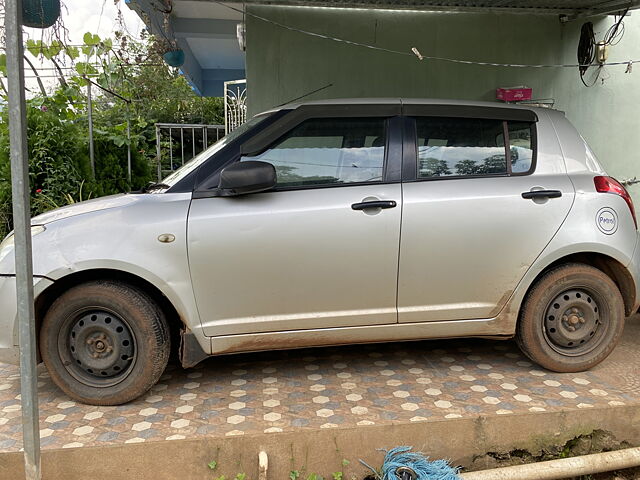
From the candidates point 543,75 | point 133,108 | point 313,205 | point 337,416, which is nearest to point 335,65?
point 543,75

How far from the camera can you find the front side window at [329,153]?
314cm

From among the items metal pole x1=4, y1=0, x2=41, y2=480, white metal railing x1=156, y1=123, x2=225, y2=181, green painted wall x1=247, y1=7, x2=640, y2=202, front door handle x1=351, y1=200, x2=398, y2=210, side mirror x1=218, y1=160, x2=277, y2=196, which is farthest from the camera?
white metal railing x1=156, y1=123, x2=225, y2=181

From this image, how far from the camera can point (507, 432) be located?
2.85 meters

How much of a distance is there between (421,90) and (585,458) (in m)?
4.55

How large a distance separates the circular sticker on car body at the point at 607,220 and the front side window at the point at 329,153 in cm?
142

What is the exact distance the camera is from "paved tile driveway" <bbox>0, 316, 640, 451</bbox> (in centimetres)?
277

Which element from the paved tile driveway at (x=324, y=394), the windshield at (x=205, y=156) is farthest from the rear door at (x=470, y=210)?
the windshield at (x=205, y=156)

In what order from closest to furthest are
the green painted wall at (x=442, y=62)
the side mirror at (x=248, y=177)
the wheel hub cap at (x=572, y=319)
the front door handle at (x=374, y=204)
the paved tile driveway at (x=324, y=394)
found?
the paved tile driveway at (x=324, y=394) < the side mirror at (x=248, y=177) < the front door handle at (x=374, y=204) < the wheel hub cap at (x=572, y=319) < the green painted wall at (x=442, y=62)

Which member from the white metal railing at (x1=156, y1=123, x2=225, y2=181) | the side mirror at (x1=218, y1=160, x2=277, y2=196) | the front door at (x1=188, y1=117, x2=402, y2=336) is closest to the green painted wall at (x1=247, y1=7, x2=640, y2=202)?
the white metal railing at (x1=156, y1=123, x2=225, y2=181)

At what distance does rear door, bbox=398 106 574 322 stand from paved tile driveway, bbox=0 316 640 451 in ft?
1.59

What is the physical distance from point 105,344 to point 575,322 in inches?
114

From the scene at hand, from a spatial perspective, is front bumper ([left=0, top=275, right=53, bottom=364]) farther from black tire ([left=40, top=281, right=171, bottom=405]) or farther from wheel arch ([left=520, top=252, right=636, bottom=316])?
wheel arch ([left=520, top=252, right=636, bottom=316])

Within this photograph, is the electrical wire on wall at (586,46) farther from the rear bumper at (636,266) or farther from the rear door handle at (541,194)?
the rear door handle at (541,194)

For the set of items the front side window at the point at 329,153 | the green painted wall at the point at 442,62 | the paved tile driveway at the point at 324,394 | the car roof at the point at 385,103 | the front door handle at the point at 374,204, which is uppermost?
the green painted wall at the point at 442,62
